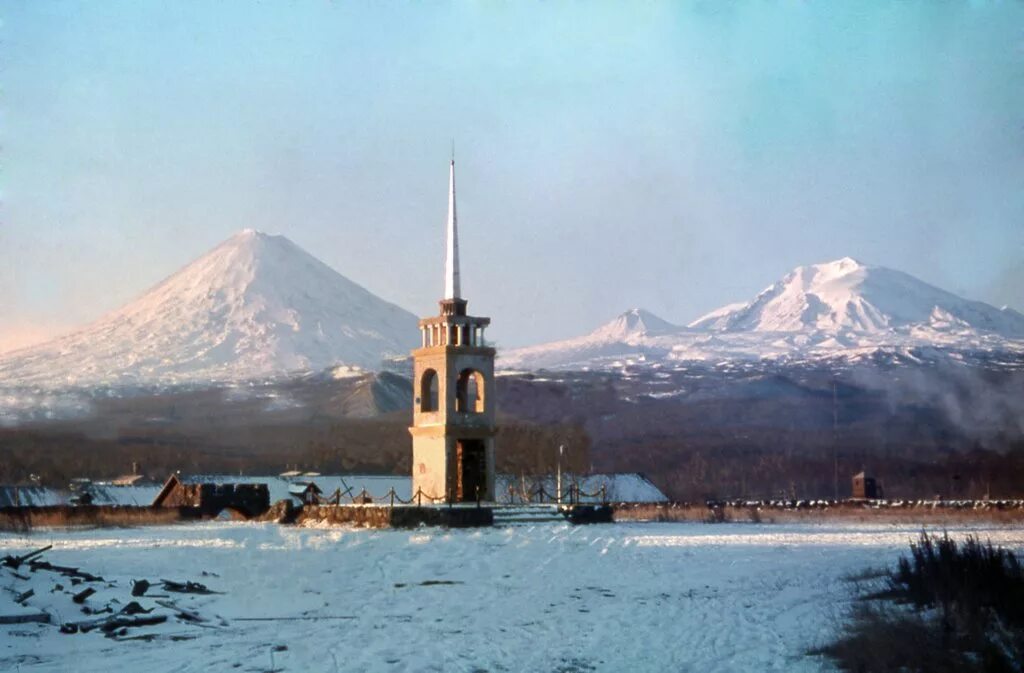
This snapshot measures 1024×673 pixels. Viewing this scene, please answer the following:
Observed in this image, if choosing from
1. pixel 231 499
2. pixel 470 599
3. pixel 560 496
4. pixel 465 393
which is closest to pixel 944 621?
pixel 470 599

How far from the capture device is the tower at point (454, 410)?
41031 millimetres

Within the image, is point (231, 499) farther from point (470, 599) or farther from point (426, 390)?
point (470, 599)

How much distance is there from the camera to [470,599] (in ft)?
75.9

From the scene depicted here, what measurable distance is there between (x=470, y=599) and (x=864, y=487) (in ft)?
137

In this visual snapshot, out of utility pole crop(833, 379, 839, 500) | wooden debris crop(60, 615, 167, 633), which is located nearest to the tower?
wooden debris crop(60, 615, 167, 633)

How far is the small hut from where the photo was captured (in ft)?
200

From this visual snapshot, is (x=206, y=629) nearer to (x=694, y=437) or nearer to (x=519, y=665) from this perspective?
(x=519, y=665)

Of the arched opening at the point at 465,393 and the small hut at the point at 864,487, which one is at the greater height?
the arched opening at the point at 465,393

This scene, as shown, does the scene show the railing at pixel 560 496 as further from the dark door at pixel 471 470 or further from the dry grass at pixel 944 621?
the dry grass at pixel 944 621

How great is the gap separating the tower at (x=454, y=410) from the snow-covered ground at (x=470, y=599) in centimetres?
502

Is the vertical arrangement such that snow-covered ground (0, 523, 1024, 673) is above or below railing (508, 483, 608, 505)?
below

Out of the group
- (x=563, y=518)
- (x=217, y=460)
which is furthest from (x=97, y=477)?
(x=563, y=518)

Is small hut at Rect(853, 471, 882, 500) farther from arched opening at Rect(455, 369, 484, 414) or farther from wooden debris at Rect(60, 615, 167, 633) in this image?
wooden debris at Rect(60, 615, 167, 633)

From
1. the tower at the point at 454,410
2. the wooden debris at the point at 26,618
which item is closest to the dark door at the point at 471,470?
the tower at the point at 454,410
